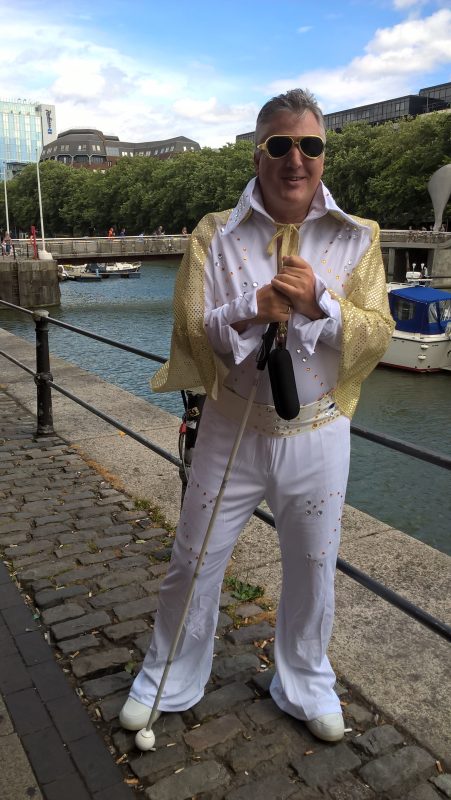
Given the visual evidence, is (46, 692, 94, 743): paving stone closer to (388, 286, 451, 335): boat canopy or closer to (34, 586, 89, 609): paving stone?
(34, 586, 89, 609): paving stone

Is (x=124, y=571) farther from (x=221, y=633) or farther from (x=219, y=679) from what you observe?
(x=219, y=679)

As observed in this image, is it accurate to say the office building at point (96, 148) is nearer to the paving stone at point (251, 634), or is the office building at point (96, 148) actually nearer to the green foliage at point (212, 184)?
the green foliage at point (212, 184)

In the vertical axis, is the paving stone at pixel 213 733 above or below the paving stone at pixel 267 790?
above

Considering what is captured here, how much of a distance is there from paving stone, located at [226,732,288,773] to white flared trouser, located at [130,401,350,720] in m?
0.12

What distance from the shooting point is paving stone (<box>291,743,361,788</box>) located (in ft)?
7.52

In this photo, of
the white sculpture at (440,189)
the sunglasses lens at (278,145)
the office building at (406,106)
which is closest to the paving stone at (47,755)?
the sunglasses lens at (278,145)

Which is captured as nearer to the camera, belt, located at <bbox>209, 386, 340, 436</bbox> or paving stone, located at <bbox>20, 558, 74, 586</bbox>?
belt, located at <bbox>209, 386, 340, 436</bbox>

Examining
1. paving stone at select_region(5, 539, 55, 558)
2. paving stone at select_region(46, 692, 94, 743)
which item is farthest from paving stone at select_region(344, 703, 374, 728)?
paving stone at select_region(5, 539, 55, 558)

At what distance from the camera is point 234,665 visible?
2.91 m

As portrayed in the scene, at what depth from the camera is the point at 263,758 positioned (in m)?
2.39

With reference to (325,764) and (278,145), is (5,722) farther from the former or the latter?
(278,145)

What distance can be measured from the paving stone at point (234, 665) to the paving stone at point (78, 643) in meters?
0.55

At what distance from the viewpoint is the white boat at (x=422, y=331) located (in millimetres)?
24703

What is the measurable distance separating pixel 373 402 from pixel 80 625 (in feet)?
63.9
